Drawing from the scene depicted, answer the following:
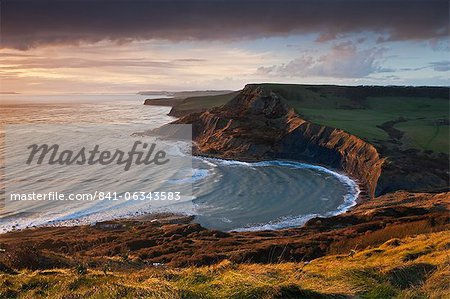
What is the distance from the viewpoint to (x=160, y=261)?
25.5 meters

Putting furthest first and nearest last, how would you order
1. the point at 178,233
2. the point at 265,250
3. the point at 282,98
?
the point at 282,98 → the point at 178,233 → the point at 265,250

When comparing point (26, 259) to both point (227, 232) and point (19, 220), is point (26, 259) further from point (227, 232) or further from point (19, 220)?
point (19, 220)

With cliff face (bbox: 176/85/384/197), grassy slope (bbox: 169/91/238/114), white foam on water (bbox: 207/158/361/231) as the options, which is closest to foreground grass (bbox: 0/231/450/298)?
white foam on water (bbox: 207/158/361/231)

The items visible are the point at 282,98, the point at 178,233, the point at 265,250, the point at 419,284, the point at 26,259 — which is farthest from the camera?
the point at 282,98

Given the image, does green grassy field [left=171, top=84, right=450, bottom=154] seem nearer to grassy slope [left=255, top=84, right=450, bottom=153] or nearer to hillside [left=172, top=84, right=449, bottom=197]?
grassy slope [left=255, top=84, right=450, bottom=153]

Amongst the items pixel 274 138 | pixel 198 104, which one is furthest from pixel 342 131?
pixel 198 104

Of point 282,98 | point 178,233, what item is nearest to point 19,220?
point 178,233

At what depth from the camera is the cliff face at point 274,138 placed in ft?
189

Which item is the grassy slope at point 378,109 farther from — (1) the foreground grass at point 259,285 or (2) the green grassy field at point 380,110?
(1) the foreground grass at point 259,285

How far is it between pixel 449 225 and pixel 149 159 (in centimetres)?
4953

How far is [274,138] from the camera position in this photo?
73.3 meters

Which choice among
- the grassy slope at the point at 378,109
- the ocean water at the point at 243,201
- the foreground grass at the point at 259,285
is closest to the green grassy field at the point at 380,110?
the grassy slope at the point at 378,109

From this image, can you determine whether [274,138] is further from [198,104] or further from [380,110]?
[198,104]

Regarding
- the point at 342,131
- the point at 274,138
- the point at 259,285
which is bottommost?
the point at 274,138
